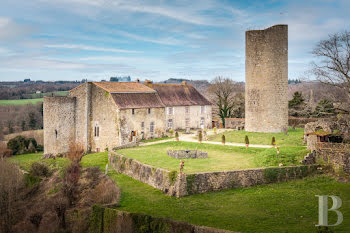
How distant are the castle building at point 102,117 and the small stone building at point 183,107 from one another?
1.85m

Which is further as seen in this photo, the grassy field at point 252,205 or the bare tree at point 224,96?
the bare tree at point 224,96

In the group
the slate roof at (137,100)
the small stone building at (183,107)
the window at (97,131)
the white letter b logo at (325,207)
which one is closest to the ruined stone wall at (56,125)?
the window at (97,131)

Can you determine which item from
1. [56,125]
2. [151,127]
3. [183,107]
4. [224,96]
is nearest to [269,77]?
[151,127]

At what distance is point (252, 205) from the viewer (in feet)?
59.1

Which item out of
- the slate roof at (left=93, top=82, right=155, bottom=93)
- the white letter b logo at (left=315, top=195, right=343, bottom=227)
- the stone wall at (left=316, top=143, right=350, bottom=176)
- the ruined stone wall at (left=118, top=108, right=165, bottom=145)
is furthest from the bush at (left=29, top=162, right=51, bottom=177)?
the white letter b logo at (left=315, top=195, right=343, bottom=227)

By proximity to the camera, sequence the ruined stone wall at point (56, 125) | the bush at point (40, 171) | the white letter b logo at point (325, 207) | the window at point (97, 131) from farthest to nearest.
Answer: the ruined stone wall at point (56, 125), the window at point (97, 131), the bush at point (40, 171), the white letter b logo at point (325, 207)

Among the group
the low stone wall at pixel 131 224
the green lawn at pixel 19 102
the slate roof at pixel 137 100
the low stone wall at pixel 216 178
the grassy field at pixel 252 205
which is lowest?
the low stone wall at pixel 131 224

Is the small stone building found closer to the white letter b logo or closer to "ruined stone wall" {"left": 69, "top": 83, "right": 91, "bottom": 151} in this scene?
"ruined stone wall" {"left": 69, "top": 83, "right": 91, "bottom": 151}

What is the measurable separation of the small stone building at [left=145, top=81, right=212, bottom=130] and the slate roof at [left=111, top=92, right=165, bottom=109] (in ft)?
8.39

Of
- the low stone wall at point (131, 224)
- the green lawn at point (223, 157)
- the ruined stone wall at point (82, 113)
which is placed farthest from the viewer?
the ruined stone wall at point (82, 113)

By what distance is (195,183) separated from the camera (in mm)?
20609

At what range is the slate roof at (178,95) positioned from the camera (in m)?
43.6

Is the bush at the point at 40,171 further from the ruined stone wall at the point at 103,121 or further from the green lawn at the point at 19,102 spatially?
the green lawn at the point at 19,102

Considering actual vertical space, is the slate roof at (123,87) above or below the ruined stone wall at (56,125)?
above
